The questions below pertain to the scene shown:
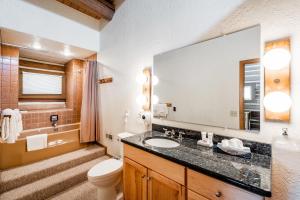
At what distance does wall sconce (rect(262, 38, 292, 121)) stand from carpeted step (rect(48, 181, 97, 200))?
2.14 metres

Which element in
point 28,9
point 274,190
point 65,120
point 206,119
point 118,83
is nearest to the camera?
point 274,190

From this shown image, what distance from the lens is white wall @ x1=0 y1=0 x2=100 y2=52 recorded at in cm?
190

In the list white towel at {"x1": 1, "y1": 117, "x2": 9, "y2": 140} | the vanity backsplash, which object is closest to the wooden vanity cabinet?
the vanity backsplash

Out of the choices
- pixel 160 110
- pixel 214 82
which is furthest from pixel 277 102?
pixel 160 110

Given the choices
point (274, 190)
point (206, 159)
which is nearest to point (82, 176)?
point (206, 159)

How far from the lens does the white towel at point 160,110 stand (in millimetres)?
1770

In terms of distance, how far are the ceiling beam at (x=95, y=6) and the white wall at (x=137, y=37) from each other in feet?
0.45

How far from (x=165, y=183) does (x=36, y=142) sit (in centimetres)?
220

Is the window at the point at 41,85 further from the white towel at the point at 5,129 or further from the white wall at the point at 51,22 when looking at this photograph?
the white wall at the point at 51,22

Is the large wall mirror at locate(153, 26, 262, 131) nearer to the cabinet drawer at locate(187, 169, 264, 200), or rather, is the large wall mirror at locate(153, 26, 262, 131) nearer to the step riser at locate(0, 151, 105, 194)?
the cabinet drawer at locate(187, 169, 264, 200)

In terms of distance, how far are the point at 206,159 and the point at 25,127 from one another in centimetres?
323

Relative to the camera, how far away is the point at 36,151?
7.32 feet

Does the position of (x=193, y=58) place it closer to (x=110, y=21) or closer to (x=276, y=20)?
(x=276, y=20)

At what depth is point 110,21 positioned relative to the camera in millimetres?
2576
